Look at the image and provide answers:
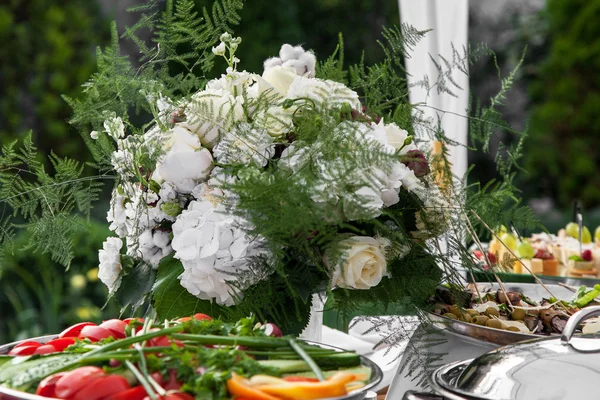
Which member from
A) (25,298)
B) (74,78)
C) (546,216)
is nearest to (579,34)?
(546,216)

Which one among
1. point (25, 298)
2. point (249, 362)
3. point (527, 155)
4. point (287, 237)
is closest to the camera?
point (249, 362)

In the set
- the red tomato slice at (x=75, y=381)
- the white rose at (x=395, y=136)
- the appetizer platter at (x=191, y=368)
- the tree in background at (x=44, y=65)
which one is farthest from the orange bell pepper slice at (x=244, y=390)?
the tree in background at (x=44, y=65)

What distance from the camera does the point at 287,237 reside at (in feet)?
2.80

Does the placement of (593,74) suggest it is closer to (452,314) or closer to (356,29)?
(356,29)

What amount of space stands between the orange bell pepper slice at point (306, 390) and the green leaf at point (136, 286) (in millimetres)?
412

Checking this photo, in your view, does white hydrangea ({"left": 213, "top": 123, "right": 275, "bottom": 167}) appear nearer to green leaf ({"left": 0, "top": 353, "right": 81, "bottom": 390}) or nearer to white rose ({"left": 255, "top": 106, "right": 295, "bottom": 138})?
white rose ({"left": 255, "top": 106, "right": 295, "bottom": 138})

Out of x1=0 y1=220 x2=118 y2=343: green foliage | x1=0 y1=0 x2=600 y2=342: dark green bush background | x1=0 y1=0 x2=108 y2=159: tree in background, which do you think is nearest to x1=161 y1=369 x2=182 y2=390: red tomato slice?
x1=0 y1=0 x2=600 y2=342: dark green bush background

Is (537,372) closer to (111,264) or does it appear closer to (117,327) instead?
(117,327)

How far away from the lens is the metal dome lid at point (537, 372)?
683mm

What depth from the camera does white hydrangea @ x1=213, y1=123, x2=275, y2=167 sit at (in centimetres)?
91

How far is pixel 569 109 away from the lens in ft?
15.7

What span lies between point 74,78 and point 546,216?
288 centimetres

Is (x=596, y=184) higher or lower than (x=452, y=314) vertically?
lower

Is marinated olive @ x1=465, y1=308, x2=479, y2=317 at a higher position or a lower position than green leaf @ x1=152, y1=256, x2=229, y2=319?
lower
